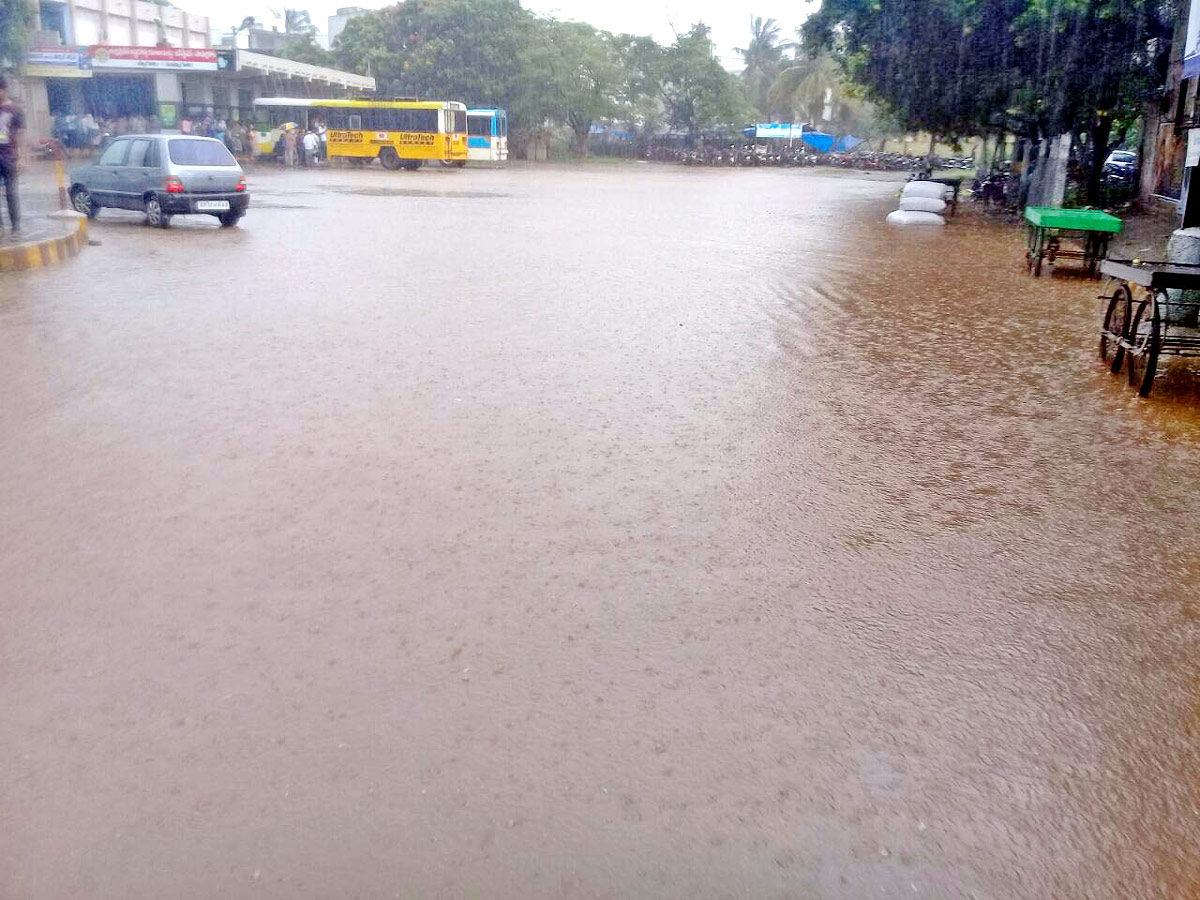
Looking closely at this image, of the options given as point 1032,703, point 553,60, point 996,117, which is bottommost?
point 1032,703

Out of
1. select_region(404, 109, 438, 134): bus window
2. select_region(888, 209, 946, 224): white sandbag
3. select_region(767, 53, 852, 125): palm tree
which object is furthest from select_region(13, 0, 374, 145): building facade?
select_region(888, 209, 946, 224): white sandbag

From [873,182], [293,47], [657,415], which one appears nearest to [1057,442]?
[657,415]

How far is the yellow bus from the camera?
3869 centimetres

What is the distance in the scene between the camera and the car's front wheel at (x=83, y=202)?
16938 mm

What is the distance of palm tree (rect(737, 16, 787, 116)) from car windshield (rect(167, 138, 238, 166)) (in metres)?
64.0

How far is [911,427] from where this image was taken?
632 cm

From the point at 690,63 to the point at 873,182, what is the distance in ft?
66.7

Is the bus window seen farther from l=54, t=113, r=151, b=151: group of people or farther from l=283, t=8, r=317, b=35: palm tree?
l=283, t=8, r=317, b=35: palm tree

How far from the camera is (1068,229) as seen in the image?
13.1 m

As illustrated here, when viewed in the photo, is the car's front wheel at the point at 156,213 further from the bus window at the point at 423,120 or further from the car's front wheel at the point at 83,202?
the bus window at the point at 423,120

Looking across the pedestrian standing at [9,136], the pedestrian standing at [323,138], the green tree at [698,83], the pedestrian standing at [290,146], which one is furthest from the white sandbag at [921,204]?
the green tree at [698,83]

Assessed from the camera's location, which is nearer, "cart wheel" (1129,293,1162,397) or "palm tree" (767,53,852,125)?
"cart wheel" (1129,293,1162,397)

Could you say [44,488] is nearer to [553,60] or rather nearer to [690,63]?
[553,60]

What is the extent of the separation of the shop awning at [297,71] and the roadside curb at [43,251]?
95.5 feet
